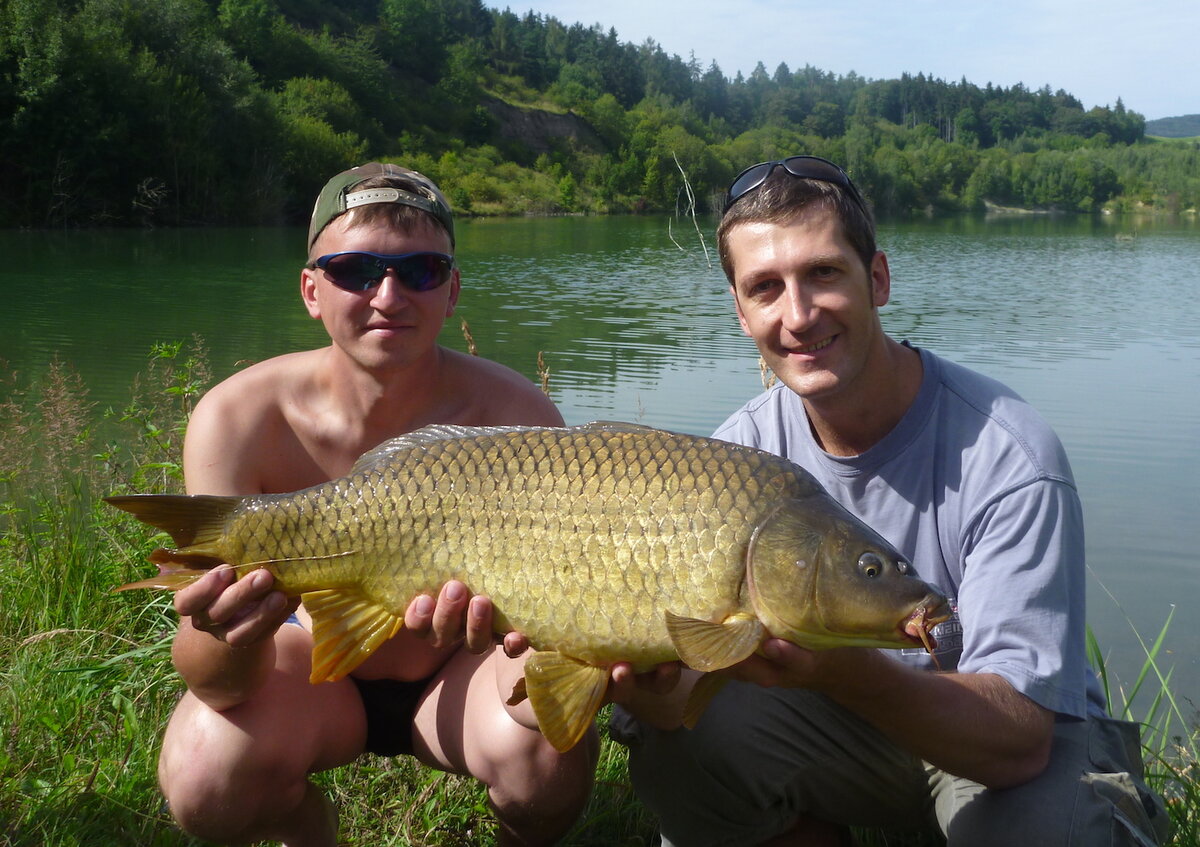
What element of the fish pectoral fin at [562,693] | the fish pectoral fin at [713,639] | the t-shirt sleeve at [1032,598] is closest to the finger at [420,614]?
the fish pectoral fin at [562,693]

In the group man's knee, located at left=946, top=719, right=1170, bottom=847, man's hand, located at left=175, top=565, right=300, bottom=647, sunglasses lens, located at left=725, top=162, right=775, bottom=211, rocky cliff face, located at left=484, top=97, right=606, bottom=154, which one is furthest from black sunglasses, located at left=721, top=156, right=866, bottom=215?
rocky cliff face, located at left=484, top=97, right=606, bottom=154

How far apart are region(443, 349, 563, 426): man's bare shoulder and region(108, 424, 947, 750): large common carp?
1.64 feet

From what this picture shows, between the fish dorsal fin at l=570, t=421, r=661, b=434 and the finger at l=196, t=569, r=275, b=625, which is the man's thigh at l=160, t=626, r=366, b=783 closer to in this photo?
the finger at l=196, t=569, r=275, b=625

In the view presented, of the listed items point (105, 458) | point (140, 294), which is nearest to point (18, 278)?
point (140, 294)

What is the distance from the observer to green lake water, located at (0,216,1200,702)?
20.2 ft

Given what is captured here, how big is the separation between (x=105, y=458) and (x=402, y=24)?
83.7m

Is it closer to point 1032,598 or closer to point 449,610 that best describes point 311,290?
point 449,610

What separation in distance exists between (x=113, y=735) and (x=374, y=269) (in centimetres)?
128

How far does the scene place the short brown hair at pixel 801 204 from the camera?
2.29 m

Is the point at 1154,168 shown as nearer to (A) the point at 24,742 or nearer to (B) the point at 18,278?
(B) the point at 18,278

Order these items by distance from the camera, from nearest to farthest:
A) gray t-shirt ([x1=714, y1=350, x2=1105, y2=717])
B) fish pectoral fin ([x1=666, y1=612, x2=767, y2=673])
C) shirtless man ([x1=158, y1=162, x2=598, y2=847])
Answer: fish pectoral fin ([x1=666, y1=612, x2=767, y2=673]) → gray t-shirt ([x1=714, y1=350, x2=1105, y2=717]) → shirtless man ([x1=158, y1=162, x2=598, y2=847])

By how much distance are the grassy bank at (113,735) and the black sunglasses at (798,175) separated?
136 cm

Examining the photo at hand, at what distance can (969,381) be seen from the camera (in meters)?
2.17

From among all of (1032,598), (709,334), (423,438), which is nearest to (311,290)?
(423,438)
